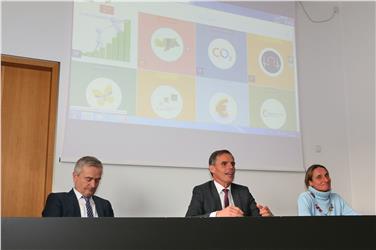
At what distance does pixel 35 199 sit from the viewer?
2715mm

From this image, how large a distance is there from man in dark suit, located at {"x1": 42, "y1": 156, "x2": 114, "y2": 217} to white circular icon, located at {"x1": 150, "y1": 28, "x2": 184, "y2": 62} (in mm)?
1253

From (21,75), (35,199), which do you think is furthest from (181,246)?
(21,75)

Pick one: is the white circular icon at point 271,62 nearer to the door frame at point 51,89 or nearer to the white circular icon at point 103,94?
the white circular icon at point 103,94

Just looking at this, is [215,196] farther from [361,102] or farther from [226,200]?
[361,102]

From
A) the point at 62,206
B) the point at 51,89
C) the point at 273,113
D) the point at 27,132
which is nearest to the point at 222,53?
the point at 273,113

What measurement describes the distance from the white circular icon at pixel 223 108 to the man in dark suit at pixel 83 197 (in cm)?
131

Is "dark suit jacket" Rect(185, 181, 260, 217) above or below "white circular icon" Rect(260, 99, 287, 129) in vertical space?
below

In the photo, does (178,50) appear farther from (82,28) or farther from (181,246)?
(181,246)

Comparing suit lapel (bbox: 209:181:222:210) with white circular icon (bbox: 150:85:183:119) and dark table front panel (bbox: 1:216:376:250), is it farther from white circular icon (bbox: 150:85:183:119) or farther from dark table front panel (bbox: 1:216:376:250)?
dark table front panel (bbox: 1:216:376:250)

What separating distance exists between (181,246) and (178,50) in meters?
2.36

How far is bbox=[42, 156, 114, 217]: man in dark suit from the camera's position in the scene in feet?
6.73

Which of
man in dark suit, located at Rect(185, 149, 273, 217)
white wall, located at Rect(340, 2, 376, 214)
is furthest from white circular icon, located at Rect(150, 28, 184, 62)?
white wall, located at Rect(340, 2, 376, 214)

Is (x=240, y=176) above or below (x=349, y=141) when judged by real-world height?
below

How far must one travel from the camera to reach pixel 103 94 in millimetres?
2861
